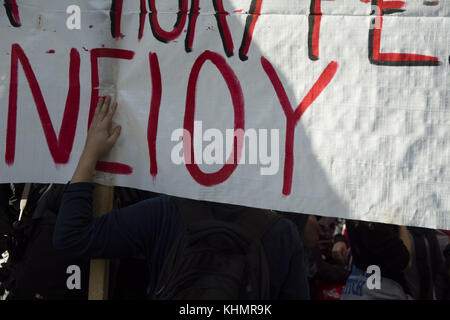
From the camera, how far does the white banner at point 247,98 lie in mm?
1609

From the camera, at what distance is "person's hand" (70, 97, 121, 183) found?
1.74m

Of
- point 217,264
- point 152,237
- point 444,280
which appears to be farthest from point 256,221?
point 444,280

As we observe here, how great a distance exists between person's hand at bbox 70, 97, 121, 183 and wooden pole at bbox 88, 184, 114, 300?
0.14 meters

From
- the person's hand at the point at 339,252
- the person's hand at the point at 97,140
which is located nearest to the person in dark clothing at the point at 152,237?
the person's hand at the point at 97,140

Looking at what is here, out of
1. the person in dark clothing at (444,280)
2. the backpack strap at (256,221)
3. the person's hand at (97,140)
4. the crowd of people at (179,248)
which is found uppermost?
the person's hand at (97,140)

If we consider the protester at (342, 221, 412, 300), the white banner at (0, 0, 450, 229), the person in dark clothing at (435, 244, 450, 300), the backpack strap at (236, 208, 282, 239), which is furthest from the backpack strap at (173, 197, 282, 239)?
the person in dark clothing at (435, 244, 450, 300)

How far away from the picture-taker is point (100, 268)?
185cm

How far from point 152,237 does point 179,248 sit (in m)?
0.12

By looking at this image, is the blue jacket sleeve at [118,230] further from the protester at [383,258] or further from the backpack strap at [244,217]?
the protester at [383,258]

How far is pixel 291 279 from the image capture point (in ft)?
5.04

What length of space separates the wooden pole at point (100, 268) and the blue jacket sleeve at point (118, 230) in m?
0.29

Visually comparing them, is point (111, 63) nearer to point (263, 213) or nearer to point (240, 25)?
point (240, 25)

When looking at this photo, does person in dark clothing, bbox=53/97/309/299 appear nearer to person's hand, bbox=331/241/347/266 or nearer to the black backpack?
the black backpack

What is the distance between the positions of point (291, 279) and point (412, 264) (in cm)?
84
